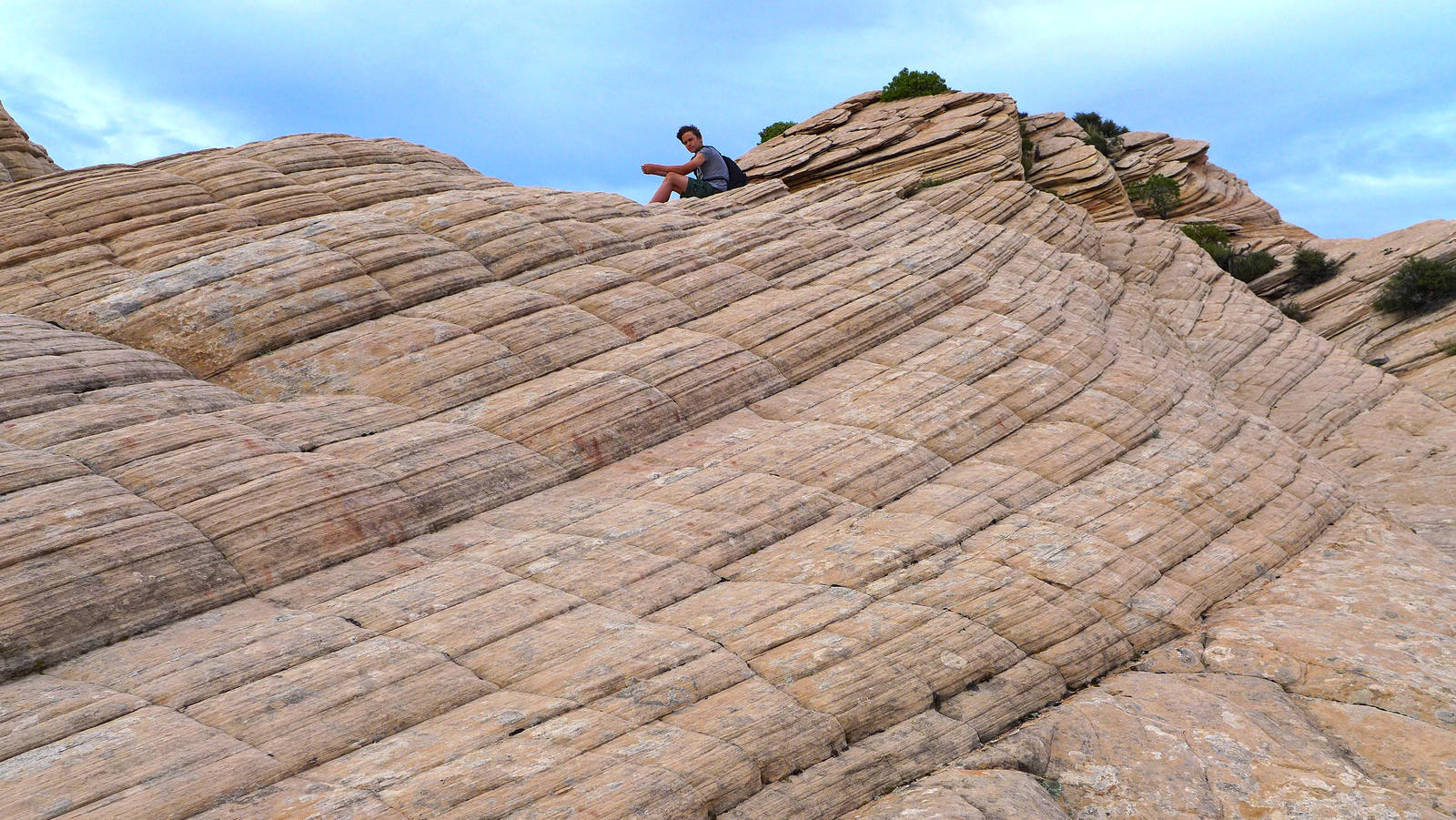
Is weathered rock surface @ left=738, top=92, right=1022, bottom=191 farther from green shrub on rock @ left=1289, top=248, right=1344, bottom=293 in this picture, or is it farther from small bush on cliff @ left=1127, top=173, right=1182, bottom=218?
small bush on cliff @ left=1127, top=173, right=1182, bottom=218

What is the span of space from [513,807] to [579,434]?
7.28 m

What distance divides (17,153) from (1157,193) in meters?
46.2

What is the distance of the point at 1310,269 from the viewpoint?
40500mm

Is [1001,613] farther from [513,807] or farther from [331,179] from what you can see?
[331,179]

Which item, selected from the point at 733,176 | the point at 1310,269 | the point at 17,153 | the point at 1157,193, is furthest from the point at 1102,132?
the point at 17,153

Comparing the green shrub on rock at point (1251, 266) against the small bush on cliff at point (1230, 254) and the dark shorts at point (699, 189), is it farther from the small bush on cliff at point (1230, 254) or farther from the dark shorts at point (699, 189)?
the dark shorts at point (699, 189)

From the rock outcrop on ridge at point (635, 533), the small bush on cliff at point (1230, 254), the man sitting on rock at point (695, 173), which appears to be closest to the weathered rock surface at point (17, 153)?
the rock outcrop on ridge at point (635, 533)

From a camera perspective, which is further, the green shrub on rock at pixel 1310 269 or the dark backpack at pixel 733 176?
the green shrub on rock at pixel 1310 269

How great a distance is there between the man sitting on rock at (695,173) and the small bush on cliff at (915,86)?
52.7ft

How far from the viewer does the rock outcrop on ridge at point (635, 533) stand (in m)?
9.05

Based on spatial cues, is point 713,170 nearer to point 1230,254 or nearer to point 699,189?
point 699,189

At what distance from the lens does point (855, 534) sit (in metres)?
12.6

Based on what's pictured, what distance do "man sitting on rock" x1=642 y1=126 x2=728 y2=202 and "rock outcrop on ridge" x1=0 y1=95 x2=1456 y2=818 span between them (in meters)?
4.99

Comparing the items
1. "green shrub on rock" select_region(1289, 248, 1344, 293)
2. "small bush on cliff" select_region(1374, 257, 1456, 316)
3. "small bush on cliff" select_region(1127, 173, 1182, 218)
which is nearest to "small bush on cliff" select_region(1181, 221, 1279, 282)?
"green shrub on rock" select_region(1289, 248, 1344, 293)
